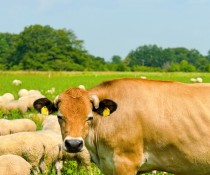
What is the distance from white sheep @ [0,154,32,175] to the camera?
29.5 feet

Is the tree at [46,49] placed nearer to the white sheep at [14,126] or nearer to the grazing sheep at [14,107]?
the grazing sheep at [14,107]

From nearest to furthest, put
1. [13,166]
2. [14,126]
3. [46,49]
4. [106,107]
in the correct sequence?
[106,107], [13,166], [14,126], [46,49]

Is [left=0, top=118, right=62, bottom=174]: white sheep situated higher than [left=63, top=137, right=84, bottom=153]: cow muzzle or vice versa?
[left=63, top=137, right=84, bottom=153]: cow muzzle

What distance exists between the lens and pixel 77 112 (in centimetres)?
754

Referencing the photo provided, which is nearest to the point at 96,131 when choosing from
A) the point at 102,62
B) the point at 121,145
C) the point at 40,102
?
the point at 121,145

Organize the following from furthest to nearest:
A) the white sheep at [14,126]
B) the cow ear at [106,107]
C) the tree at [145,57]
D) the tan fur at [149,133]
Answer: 1. the tree at [145,57]
2. the white sheep at [14,126]
3. the tan fur at [149,133]
4. the cow ear at [106,107]

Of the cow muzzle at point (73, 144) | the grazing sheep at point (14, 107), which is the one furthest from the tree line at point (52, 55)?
the cow muzzle at point (73, 144)

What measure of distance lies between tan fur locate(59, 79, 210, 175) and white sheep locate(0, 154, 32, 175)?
1576 mm

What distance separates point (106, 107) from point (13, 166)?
2.30 m

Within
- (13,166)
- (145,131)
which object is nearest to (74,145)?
(145,131)

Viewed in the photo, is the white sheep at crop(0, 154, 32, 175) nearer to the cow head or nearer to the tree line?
the cow head

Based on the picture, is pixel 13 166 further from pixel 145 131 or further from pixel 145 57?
pixel 145 57

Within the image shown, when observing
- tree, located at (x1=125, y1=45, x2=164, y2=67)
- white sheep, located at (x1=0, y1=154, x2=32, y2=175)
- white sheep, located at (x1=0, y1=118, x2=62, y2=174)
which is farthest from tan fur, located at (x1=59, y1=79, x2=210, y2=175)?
tree, located at (x1=125, y1=45, x2=164, y2=67)

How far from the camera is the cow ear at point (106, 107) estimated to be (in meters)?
7.96
